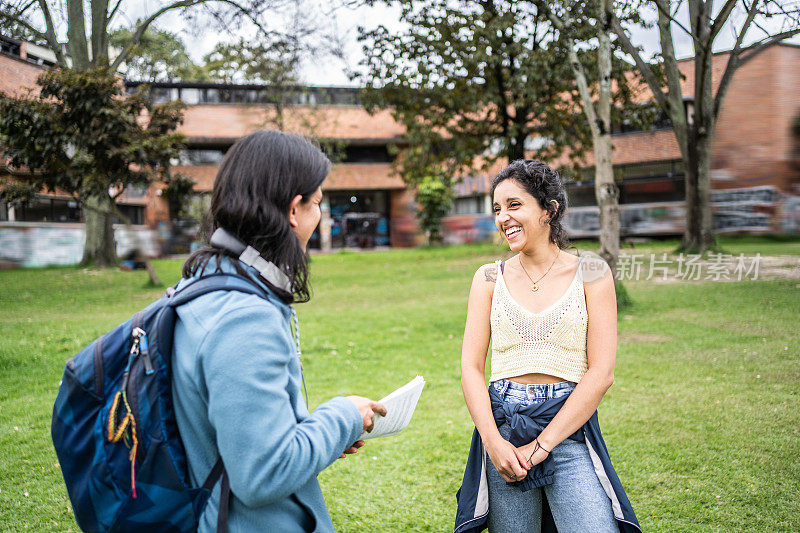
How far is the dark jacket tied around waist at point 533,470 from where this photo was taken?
205 centimetres

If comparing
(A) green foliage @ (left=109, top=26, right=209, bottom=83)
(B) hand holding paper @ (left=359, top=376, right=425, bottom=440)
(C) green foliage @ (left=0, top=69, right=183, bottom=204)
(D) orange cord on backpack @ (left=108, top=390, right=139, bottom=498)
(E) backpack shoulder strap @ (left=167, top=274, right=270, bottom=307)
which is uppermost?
(A) green foliage @ (left=109, top=26, right=209, bottom=83)

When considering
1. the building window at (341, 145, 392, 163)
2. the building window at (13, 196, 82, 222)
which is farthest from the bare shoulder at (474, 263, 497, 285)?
the building window at (341, 145, 392, 163)

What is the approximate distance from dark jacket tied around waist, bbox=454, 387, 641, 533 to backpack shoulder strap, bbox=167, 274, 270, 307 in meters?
1.12

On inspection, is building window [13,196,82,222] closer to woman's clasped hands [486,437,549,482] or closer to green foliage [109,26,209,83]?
green foliage [109,26,209,83]

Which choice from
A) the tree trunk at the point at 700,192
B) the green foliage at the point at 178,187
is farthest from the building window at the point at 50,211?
the tree trunk at the point at 700,192

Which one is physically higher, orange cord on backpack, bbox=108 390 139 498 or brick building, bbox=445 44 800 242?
brick building, bbox=445 44 800 242

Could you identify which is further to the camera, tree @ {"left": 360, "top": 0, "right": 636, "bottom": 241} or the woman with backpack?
tree @ {"left": 360, "top": 0, "right": 636, "bottom": 241}

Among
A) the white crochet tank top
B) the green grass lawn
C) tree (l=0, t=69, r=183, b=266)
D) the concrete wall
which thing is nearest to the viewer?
the white crochet tank top

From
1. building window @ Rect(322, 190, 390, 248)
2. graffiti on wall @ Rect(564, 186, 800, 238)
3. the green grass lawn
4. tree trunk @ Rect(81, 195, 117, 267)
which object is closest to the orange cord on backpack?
graffiti on wall @ Rect(564, 186, 800, 238)

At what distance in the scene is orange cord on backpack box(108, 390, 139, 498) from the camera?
1369mm

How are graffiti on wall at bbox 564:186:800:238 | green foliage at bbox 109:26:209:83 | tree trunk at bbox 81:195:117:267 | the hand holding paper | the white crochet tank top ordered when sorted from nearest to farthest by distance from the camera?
the hand holding paper, the white crochet tank top, graffiti on wall at bbox 564:186:800:238, tree trunk at bbox 81:195:117:267, green foliage at bbox 109:26:209:83

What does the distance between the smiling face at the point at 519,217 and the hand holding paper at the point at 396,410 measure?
724mm

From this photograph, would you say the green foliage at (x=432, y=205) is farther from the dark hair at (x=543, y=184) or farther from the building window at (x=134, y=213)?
the dark hair at (x=543, y=184)

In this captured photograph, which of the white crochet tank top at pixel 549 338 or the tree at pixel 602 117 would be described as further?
the tree at pixel 602 117
